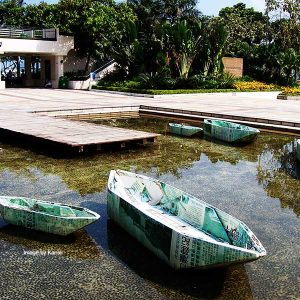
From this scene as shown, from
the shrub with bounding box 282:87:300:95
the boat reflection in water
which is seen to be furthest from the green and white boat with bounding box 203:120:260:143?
the shrub with bounding box 282:87:300:95

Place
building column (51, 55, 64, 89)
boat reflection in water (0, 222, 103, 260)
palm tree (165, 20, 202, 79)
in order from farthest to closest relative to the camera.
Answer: building column (51, 55, 64, 89) → palm tree (165, 20, 202, 79) → boat reflection in water (0, 222, 103, 260)

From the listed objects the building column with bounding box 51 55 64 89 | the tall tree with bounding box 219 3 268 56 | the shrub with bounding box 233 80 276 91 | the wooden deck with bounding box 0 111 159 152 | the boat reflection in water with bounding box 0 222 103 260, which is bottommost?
the boat reflection in water with bounding box 0 222 103 260

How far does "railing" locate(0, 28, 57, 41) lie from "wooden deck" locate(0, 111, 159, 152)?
61.6 feet

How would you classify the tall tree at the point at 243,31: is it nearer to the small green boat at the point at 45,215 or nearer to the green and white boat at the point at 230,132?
the green and white boat at the point at 230,132

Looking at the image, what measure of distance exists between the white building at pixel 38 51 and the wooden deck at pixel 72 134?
18020 millimetres

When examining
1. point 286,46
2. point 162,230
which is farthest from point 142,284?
point 286,46

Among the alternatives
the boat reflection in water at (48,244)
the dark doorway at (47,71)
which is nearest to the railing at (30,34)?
the dark doorway at (47,71)

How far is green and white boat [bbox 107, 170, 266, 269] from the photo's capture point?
204 inches

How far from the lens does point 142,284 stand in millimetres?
5465

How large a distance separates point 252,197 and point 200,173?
6.84ft

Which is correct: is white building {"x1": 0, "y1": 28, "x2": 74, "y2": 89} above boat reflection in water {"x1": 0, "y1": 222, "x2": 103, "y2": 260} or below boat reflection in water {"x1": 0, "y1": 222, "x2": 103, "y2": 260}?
above

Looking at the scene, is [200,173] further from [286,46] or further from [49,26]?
[286,46]

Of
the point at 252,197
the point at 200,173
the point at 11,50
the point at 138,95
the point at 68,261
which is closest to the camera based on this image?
the point at 68,261

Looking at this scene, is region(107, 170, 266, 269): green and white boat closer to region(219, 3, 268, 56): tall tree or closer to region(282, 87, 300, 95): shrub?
region(282, 87, 300, 95): shrub
